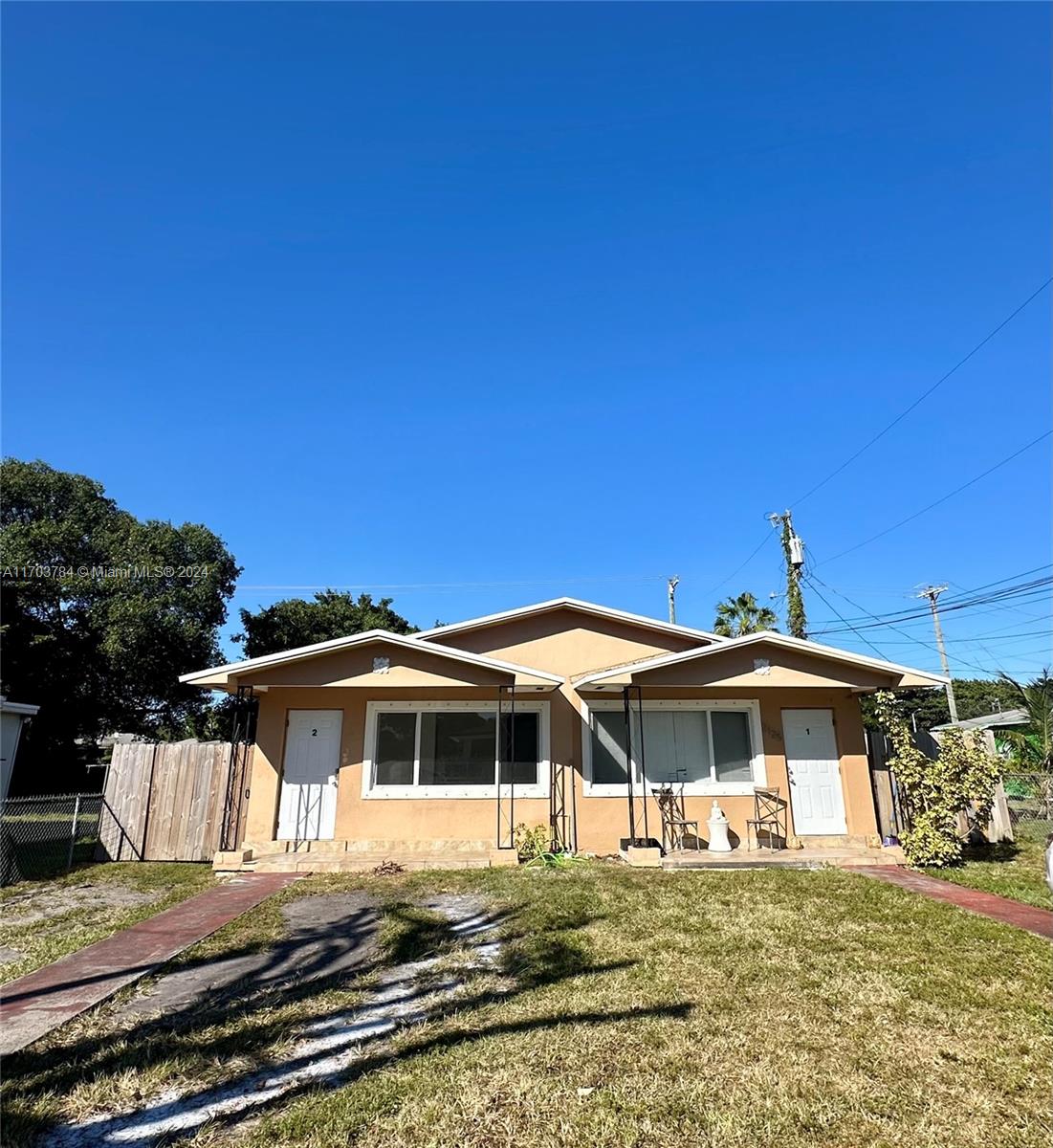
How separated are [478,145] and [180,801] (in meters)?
12.6

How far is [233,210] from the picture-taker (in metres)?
10.4

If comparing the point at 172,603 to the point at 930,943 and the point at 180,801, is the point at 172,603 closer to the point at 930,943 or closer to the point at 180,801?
the point at 180,801

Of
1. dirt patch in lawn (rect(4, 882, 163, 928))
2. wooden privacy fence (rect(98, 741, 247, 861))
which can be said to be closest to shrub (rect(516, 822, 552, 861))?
wooden privacy fence (rect(98, 741, 247, 861))

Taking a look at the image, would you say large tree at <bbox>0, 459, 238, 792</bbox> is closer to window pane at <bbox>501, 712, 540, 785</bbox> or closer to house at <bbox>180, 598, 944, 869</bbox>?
house at <bbox>180, 598, 944, 869</bbox>

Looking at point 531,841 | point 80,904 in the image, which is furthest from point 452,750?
point 80,904

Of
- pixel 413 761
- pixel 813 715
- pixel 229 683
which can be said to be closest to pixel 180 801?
pixel 229 683

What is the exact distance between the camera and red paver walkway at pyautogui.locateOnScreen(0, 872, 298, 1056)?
4816 millimetres

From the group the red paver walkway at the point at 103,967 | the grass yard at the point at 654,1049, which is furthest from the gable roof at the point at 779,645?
the red paver walkway at the point at 103,967

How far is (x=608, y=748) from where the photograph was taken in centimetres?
1224

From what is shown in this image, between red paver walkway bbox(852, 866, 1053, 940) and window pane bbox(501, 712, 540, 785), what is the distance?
542 centimetres

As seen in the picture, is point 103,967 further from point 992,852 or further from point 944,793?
point 992,852

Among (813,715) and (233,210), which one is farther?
(813,715)

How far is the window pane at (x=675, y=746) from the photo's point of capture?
12.1m

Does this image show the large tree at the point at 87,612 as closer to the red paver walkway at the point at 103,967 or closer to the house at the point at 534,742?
the house at the point at 534,742
